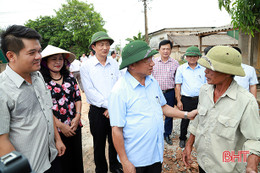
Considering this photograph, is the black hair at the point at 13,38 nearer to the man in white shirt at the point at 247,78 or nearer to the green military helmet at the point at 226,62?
the green military helmet at the point at 226,62

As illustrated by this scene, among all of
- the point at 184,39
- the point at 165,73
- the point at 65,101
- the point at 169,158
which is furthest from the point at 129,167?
the point at 184,39

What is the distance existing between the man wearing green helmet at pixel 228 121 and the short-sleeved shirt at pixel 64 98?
178cm

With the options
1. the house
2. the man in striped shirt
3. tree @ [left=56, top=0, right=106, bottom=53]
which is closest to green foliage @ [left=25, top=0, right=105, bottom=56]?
tree @ [left=56, top=0, right=106, bottom=53]

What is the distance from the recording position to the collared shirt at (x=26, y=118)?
4.40 ft

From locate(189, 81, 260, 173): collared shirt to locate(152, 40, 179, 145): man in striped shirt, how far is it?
2.14 meters

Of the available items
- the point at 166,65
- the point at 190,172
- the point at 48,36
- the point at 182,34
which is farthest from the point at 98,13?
the point at 190,172

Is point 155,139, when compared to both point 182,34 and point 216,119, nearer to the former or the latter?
point 216,119

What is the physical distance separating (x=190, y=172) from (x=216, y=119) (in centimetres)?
181

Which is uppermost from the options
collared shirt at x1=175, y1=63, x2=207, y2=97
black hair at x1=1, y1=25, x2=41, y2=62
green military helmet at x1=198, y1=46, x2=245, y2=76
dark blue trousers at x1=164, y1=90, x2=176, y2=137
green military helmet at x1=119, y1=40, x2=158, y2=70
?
black hair at x1=1, y1=25, x2=41, y2=62

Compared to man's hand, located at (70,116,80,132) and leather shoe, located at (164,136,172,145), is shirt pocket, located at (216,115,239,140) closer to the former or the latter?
man's hand, located at (70,116,80,132)

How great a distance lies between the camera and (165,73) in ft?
12.9

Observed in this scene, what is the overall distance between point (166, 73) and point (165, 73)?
2 centimetres

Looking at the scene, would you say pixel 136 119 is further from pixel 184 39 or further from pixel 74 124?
pixel 184 39

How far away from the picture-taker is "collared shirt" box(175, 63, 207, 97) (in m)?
3.57
